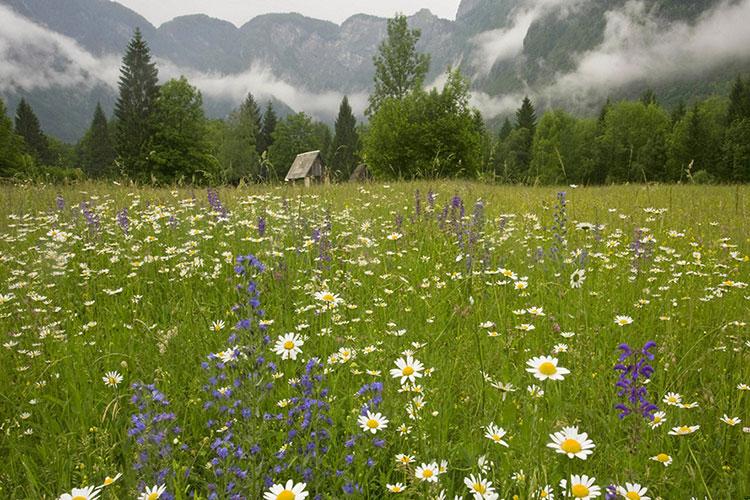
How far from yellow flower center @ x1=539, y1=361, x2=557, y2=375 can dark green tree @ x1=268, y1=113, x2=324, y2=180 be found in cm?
9364

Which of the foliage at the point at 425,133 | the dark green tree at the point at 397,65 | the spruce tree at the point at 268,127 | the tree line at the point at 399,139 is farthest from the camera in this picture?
the spruce tree at the point at 268,127

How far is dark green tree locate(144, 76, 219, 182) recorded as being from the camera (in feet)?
146

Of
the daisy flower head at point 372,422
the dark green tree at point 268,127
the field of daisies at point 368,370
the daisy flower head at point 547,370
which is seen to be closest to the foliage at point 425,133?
the field of daisies at point 368,370

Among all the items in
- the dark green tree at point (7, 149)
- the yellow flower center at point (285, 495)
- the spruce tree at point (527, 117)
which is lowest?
the yellow flower center at point (285, 495)

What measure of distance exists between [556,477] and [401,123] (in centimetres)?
2810

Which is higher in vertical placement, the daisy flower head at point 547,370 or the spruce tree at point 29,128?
the spruce tree at point 29,128

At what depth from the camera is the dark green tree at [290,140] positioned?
92.3 meters

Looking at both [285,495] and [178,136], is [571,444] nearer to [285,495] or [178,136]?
[285,495]

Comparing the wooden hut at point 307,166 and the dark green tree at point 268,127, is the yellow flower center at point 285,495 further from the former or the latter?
the dark green tree at point 268,127

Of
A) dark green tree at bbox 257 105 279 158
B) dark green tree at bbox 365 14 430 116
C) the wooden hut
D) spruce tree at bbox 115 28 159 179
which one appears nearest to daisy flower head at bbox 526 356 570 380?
dark green tree at bbox 365 14 430 116

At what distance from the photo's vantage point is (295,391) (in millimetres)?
2689

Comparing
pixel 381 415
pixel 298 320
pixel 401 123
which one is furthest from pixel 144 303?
pixel 401 123

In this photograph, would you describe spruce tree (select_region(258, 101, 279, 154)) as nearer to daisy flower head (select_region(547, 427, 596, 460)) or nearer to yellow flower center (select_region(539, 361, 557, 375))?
yellow flower center (select_region(539, 361, 557, 375))

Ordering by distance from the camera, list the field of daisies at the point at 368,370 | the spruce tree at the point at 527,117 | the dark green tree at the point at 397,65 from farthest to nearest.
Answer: the spruce tree at the point at 527,117 < the dark green tree at the point at 397,65 < the field of daisies at the point at 368,370
